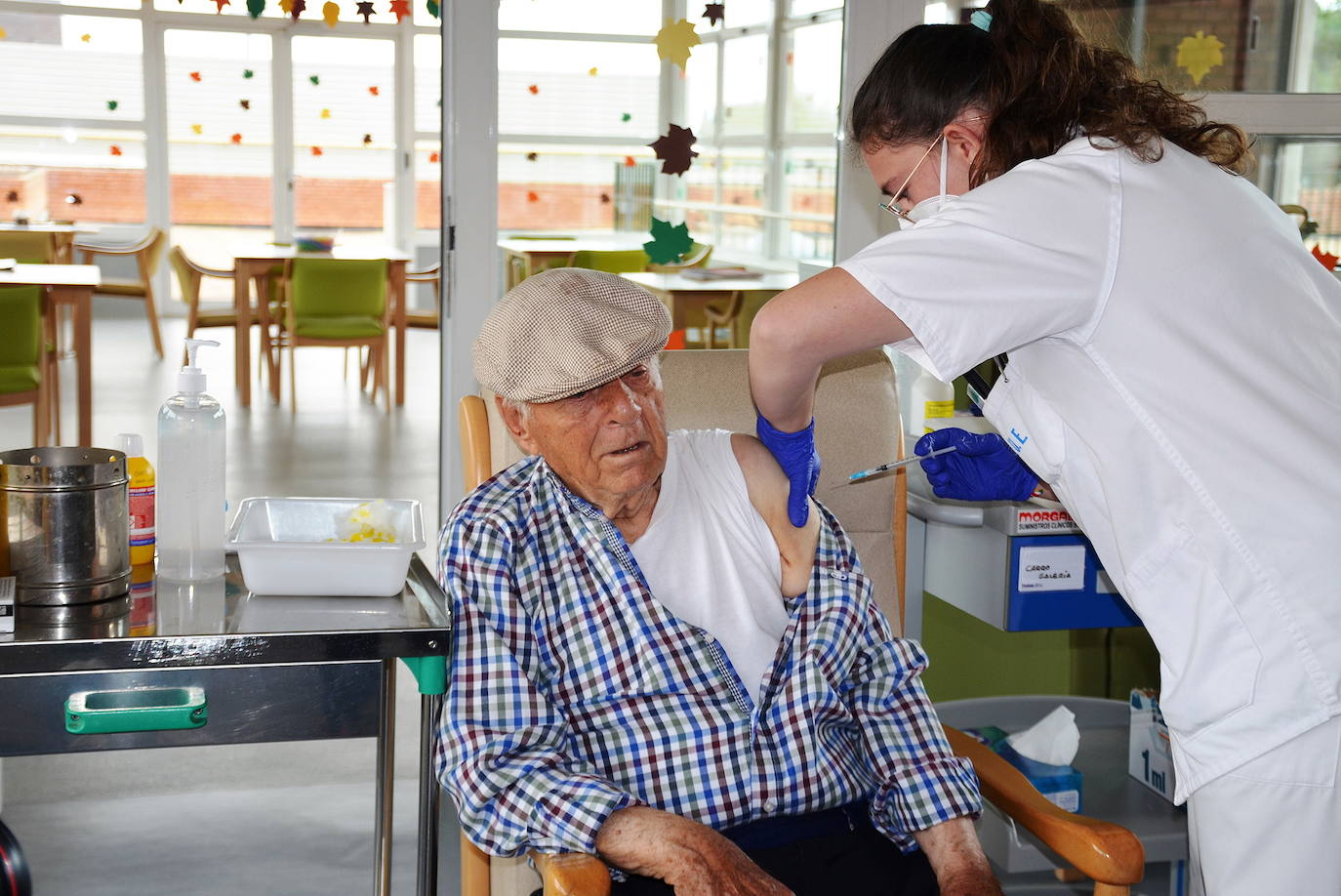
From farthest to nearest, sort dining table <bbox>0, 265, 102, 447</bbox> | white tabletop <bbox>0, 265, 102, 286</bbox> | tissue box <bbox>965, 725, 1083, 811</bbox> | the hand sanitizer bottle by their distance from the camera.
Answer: white tabletop <bbox>0, 265, 102, 286</bbox> → dining table <bbox>0, 265, 102, 447</bbox> → tissue box <bbox>965, 725, 1083, 811</bbox> → the hand sanitizer bottle

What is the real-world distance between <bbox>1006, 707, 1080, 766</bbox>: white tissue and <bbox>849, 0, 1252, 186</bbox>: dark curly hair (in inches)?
44.2

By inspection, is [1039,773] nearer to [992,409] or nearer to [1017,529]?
[1017,529]

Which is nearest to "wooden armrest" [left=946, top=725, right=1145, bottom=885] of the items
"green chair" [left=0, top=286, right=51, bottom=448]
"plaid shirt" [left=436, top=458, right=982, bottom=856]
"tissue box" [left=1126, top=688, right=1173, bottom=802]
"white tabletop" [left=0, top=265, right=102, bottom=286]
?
"plaid shirt" [left=436, top=458, right=982, bottom=856]

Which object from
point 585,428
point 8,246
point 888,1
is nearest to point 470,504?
point 585,428

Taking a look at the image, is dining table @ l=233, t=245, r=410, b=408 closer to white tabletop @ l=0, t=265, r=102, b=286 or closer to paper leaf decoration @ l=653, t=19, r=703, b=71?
white tabletop @ l=0, t=265, r=102, b=286

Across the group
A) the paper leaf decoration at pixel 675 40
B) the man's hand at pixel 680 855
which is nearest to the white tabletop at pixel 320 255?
the paper leaf decoration at pixel 675 40

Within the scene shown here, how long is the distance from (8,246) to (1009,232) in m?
6.97

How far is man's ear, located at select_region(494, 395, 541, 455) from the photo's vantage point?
172 centimetres

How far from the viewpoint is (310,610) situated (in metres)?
1.58

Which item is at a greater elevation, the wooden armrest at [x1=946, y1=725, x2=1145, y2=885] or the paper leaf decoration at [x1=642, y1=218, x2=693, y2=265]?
the paper leaf decoration at [x1=642, y1=218, x2=693, y2=265]

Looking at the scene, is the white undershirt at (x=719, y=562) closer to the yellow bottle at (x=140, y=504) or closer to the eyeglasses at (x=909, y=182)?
the eyeglasses at (x=909, y=182)

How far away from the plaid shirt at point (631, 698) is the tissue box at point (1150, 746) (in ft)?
2.65

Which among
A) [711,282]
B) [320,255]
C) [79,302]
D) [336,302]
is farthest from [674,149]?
[320,255]

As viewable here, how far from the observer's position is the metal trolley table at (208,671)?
1.44 meters
